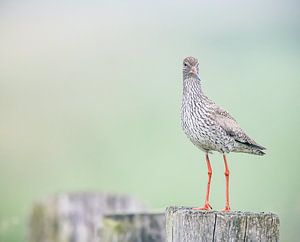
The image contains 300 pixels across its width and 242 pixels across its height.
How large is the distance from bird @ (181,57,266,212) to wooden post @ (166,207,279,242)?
5.17 feet

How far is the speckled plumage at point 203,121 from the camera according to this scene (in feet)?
28.9

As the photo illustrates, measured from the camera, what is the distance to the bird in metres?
8.80

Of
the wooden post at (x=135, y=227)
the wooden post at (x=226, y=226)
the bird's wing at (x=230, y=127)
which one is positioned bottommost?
the wooden post at (x=226, y=226)

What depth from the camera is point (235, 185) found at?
16516mm

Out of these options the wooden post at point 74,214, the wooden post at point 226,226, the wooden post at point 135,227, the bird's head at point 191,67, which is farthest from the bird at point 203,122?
the wooden post at point 74,214

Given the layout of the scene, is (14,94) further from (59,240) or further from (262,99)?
(59,240)

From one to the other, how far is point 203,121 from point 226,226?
176 centimetres

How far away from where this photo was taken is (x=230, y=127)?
29.4ft

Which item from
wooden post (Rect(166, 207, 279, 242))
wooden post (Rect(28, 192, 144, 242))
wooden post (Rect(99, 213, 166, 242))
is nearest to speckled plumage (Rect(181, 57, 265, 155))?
wooden post (Rect(99, 213, 166, 242))

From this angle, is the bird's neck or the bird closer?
the bird

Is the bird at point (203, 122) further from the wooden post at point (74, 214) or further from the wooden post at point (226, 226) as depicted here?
the wooden post at point (74, 214)

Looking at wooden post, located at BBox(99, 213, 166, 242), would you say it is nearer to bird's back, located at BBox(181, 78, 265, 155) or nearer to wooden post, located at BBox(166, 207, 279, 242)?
bird's back, located at BBox(181, 78, 265, 155)

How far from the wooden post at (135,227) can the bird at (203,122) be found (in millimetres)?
973

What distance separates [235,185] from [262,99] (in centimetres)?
265
